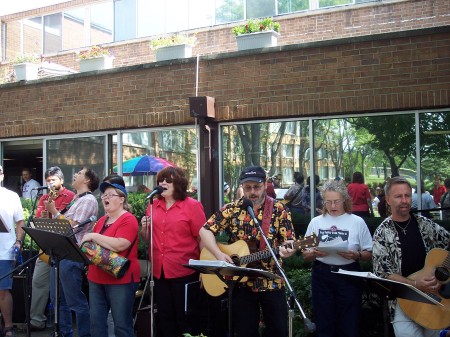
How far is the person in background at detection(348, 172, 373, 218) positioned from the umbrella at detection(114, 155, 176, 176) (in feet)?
10.3

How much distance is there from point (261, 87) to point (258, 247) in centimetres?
394

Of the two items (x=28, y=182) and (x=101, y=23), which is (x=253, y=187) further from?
(x=101, y=23)

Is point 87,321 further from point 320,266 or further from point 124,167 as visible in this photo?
point 124,167

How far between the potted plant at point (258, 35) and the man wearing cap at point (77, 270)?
3.51 m

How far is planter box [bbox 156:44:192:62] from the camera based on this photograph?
9.46 metres

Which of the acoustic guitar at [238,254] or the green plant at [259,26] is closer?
the acoustic guitar at [238,254]

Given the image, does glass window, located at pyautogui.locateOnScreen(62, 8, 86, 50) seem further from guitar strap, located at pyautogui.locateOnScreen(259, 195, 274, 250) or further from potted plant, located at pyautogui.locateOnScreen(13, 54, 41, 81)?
guitar strap, located at pyautogui.locateOnScreen(259, 195, 274, 250)

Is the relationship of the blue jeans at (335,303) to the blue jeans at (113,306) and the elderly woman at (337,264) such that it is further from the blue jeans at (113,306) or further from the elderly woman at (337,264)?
the blue jeans at (113,306)

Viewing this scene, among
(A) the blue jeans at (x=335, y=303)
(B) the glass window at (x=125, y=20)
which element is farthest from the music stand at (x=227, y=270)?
(B) the glass window at (x=125, y=20)

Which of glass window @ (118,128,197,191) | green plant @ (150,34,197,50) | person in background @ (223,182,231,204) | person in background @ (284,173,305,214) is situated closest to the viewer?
person in background @ (284,173,305,214)

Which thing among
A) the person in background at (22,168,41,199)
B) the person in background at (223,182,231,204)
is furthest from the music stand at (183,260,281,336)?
the person in background at (22,168,41,199)

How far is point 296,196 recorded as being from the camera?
857cm

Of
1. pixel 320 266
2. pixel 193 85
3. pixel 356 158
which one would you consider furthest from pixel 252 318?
pixel 193 85

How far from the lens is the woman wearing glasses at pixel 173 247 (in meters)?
5.69
